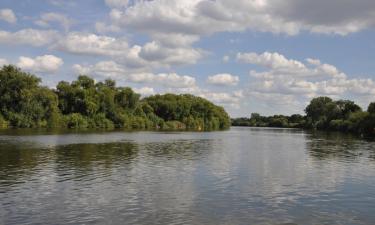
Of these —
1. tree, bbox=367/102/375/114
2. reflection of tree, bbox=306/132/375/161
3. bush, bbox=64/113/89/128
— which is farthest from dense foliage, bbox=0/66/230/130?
tree, bbox=367/102/375/114

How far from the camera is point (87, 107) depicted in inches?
5207

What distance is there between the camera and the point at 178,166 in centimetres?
3453

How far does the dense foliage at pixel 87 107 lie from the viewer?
107375mm

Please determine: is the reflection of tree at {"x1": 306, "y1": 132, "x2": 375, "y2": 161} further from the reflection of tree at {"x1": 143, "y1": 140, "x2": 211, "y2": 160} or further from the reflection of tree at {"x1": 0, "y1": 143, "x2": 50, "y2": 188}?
the reflection of tree at {"x1": 0, "y1": 143, "x2": 50, "y2": 188}

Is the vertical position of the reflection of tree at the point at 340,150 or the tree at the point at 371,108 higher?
the tree at the point at 371,108

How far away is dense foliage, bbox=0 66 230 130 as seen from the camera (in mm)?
107375

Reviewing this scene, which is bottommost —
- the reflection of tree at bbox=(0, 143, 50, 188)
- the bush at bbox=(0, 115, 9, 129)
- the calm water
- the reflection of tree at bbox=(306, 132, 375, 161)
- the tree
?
the calm water

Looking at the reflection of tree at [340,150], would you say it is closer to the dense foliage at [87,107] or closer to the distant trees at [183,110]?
the dense foliage at [87,107]

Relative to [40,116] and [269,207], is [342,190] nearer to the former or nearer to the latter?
[269,207]

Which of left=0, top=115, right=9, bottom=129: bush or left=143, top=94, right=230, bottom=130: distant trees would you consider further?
left=143, top=94, right=230, bottom=130: distant trees

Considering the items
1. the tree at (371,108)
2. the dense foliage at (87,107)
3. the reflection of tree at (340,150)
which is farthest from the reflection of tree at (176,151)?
the tree at (371,108)

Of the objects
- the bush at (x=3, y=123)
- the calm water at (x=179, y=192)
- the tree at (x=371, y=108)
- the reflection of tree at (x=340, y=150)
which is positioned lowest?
the calm water at (x=179, y=192)

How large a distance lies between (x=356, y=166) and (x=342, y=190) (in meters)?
13.5

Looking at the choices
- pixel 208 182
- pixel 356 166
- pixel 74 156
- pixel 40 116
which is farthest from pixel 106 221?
pixel 40 116
